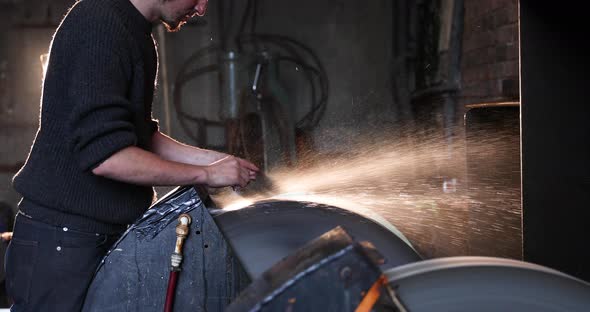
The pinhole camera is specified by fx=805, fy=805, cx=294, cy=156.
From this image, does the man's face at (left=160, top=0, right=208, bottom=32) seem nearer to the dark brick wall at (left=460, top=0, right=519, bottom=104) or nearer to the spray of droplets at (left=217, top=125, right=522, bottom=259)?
the spray of droplets at (left=217, top=125, right=522, bottom=259)

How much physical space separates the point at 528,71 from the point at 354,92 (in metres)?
2.78

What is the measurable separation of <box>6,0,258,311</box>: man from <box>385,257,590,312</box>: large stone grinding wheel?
26.0 inches

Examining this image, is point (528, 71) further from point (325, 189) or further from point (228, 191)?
point (228, 191)

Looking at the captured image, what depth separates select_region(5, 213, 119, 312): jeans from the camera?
1805 millimetres

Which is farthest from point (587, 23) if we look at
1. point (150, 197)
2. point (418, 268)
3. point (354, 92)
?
point (354, 92)

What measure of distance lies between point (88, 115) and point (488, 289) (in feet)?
3.00

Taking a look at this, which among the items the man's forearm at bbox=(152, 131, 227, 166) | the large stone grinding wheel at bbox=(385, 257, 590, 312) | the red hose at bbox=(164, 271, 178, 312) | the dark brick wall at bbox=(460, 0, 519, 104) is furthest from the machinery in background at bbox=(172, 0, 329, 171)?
the large stone grinding wheel at bbox=(385, 257, 590, 312)

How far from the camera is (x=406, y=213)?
16.4ft

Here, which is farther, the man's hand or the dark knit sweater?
the man's hand

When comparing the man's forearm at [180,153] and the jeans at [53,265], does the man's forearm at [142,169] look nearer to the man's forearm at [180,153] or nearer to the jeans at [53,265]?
the jeans at [53,265]

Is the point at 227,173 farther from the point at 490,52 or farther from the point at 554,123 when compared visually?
the point at 490,52

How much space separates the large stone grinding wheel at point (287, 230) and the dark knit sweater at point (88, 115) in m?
0.27

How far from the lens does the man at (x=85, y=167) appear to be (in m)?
1.72

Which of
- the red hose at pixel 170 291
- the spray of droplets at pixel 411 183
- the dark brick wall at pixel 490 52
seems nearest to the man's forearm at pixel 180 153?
the red hose at pixel 170 291
